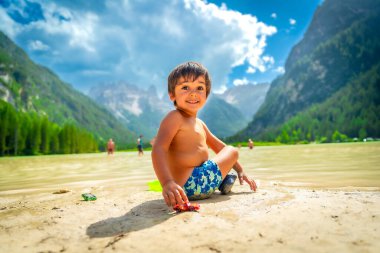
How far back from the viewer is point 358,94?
144 meters

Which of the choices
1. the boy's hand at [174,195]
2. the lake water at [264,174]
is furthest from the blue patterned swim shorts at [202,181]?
the lake water at [264,174]

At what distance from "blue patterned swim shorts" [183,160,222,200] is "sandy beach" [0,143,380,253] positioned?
1.40 ft

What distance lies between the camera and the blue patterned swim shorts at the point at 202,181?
12.0 ft

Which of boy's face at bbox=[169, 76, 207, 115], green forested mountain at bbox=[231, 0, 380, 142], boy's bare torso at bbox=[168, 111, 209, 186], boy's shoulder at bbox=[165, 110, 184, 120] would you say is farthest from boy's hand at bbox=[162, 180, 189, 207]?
green forested mountain at bbox=[231, 0, 380, 142]

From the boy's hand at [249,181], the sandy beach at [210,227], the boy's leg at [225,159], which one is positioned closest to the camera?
the sandy beach at [210,227]

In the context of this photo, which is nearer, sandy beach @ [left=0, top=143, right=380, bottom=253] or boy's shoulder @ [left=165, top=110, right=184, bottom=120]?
sandy beach @ [left=0, top=143, right=380, bottom=253]

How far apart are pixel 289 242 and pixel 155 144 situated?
76.2 inches

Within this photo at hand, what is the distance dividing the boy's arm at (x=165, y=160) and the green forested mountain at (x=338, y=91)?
12723cm

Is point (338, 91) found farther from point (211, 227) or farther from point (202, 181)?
point (211, 227)

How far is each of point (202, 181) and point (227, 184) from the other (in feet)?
1.54

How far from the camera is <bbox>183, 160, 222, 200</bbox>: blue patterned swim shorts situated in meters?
3.65

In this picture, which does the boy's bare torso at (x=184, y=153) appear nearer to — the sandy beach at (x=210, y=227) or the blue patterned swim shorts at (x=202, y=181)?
the blue patterned swim shorts at (x=202, y=181)

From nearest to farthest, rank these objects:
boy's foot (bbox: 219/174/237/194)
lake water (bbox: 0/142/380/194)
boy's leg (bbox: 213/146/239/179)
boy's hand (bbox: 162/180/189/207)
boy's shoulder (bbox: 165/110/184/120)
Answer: boy's hand (bbox: 162/180/189/207) < boy's shoulder (bbox: 165/110/184/120) < boy's leg (bbox: 213/146/239/179) < boy's foot (bbox: 219/174/237/194) < lake water (bbox: 0/142/380/194)

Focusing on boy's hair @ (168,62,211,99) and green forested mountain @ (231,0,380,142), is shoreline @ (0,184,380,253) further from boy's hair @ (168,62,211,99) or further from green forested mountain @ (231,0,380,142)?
green forested mountain @ (231,0,380,142)
